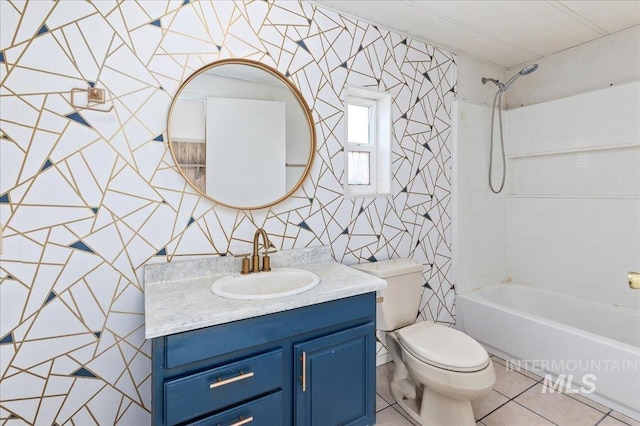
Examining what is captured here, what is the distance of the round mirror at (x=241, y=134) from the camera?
154 cm

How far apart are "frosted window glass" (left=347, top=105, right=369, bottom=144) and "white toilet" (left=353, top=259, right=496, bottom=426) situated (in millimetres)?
860

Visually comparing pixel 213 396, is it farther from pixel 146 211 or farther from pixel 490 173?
pixel 490 173

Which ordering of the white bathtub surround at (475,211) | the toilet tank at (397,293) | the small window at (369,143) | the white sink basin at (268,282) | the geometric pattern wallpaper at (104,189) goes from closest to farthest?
the geometric pattern wallpaper at (104,189)
the white sink basin at (268,282)
the toilet tank at (397,293)
the small window at (369,143)
the white bathtub surround at (475,211)

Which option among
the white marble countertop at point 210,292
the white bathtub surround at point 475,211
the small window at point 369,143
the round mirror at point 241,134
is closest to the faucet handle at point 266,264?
the white marble countertop at point 210,292

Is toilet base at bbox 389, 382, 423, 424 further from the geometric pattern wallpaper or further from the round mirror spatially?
the round mirror

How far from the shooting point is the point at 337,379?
4.54 feet

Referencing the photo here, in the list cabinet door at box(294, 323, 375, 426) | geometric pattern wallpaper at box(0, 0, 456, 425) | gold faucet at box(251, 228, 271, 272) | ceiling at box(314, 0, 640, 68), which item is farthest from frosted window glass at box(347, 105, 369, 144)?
cabinet door at box(294, 323, 375, 426)

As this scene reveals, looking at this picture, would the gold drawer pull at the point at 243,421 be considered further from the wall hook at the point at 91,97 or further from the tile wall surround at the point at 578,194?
the tile wall surround at the point at 578,194

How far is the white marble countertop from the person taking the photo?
1.08 meters

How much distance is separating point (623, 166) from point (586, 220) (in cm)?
44

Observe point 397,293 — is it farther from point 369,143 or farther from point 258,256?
point 369,143

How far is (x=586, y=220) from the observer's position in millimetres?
2434

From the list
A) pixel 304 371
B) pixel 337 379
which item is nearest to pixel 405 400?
pixel 337 379

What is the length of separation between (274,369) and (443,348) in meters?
0.92
